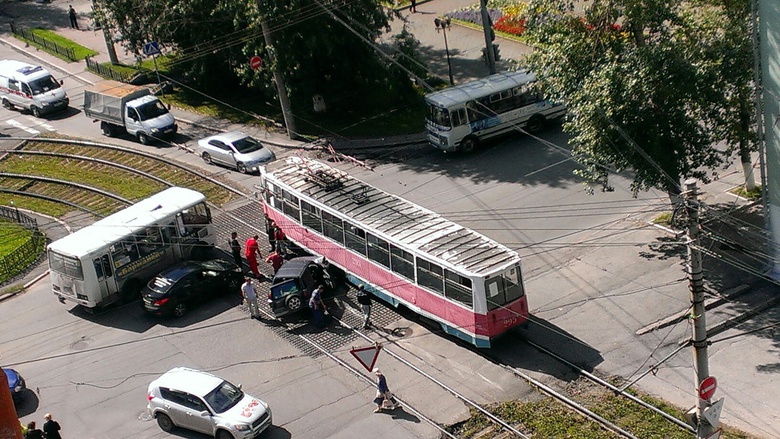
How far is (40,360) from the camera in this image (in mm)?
29094

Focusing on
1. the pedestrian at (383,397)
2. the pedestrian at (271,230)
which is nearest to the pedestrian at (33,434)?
the pedestrian at (383,397)

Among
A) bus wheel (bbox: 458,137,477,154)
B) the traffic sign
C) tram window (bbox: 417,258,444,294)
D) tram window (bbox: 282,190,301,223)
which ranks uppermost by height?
the traffic sign

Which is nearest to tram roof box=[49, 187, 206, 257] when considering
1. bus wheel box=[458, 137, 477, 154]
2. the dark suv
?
the dark suv

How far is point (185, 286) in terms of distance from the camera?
1190 inches

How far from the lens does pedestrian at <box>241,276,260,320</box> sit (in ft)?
96.1

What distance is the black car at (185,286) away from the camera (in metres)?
29.9

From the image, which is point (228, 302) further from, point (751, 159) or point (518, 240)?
point (751, 159)

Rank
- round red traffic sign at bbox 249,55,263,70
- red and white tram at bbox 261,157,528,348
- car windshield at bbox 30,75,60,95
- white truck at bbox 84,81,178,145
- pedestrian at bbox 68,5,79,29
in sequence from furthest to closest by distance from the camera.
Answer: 1. pedestrian at bbox 68,5,79,29
2. car windshield at bbox 30,75,60,95
3. white truck at bbox 84,81,178,145
4. round red traffic sign at bbox 249,55,263,70
5. red and white tram at bbox 261,157,528,348

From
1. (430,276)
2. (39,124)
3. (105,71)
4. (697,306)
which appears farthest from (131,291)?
(105,71)

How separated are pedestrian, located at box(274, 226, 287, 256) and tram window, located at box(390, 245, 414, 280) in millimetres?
5665

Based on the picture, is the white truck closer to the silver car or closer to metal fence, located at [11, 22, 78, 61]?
the silver car

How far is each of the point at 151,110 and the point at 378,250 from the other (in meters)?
19.6

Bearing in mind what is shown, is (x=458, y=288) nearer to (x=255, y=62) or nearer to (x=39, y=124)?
(x=255, y=62)

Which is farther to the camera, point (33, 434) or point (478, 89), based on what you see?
point (478, 89)
